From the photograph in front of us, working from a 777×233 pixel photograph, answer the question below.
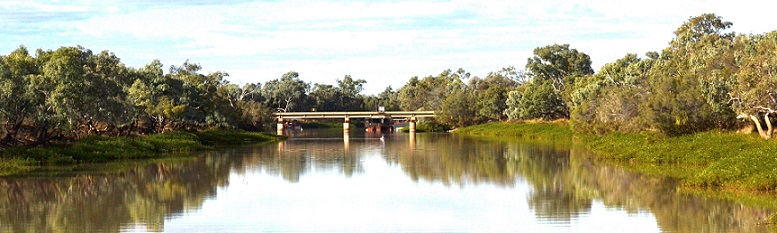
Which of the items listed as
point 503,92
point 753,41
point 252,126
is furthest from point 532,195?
point 503,92

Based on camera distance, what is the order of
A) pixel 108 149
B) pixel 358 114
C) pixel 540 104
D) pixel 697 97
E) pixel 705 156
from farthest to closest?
pixel 358 114, pixel 540 104, pixel 108 149, pixel 697 97, pixel 705 156

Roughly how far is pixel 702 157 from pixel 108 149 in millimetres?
41629

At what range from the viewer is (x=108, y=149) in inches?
2911

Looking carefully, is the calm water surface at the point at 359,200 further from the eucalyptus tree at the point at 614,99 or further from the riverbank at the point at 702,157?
the eucalyptus tree at the point at 614,99

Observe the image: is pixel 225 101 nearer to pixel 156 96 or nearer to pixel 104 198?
pixel 156 96

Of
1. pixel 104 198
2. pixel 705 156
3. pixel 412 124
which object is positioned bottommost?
pixel 104 198

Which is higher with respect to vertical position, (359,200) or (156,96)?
(156,96)

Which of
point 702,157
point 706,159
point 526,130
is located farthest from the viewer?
point 526,130

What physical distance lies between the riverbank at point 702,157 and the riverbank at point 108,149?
35.0 meters

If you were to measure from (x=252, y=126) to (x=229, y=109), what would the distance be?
111 ft

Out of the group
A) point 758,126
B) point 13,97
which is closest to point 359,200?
point 13,97

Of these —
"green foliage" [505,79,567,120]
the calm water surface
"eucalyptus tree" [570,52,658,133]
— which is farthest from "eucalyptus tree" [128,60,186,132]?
"green foliage" [505,79,567,120]

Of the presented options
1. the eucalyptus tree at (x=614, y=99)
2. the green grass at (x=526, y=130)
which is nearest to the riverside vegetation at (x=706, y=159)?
the eucalyptus tree at (x=614, y=99)

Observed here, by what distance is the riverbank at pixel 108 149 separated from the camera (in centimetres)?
6084
